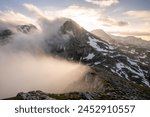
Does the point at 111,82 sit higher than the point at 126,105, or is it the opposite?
the point at 126,105

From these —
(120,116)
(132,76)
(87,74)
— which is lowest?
(132,76)

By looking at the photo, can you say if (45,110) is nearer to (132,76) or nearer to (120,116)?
(120,116)

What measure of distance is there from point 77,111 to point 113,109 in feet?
8.69

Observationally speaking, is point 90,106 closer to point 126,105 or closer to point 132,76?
point 126,105

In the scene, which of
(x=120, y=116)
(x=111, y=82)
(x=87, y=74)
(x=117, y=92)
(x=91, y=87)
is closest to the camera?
(x=120, y=116)

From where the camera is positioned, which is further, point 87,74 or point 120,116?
point 87,74

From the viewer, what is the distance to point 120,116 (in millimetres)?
18891

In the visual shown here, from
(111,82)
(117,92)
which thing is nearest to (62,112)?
(117,92)

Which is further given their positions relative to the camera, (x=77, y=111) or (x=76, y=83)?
(x=76, y=83)

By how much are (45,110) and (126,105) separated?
239 inches

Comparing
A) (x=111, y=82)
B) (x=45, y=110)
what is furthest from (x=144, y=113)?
(x=111, y=82)

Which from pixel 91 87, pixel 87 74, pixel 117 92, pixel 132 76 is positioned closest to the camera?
pixel 117 92

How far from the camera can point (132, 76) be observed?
7854 inches

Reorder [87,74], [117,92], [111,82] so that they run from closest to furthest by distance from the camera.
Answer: [117,92]
[111,82]
[87,74]
